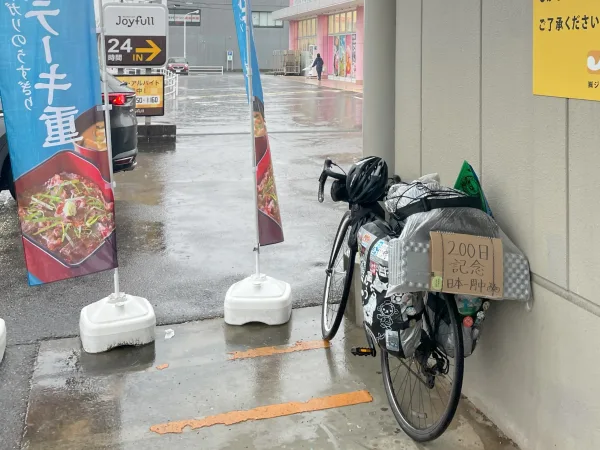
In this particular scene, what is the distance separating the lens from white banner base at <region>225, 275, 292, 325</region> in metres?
4.80

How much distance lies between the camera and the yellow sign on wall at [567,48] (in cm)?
261

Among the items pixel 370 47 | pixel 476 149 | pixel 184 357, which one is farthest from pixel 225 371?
pixel 370 47

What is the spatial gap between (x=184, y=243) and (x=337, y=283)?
2.71m

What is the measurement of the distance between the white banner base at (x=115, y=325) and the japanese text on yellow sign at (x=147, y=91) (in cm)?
1024

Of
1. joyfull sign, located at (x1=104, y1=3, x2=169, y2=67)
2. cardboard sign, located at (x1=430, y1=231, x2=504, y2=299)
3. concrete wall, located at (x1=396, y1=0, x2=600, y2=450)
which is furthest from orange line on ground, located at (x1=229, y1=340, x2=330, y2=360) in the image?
joyfull sign, located at (x1=104, y1=3, x2=169, y2=67)

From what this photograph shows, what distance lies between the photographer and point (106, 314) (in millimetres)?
4445

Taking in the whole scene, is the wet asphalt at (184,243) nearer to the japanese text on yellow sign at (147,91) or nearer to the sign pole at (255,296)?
the sign pole at (255,296)

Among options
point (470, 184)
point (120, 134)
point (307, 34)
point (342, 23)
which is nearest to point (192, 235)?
point (120, 134)

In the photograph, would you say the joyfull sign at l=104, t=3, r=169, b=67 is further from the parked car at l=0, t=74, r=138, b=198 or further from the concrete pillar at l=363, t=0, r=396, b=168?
the concrete pillar at l=363, t=0, r=396, b=168

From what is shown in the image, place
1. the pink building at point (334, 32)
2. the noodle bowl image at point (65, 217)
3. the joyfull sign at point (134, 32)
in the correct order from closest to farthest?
1. the noodle bowl image at point (65, 217)
2. the joyfull sign at point (134, 32)
3. the pink building at point (334, 32)

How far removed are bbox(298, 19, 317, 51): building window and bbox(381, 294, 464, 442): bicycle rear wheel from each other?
4088 centimetres

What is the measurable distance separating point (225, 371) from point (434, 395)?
48.4 inches

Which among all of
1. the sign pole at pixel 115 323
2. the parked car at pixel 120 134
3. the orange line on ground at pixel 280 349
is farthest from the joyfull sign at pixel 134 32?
the orange line on ground at pixel 280 349

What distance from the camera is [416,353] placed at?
11.4ft
